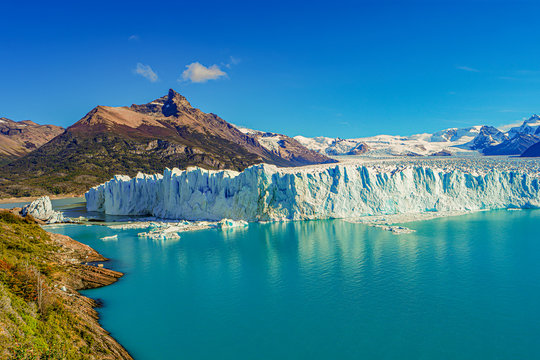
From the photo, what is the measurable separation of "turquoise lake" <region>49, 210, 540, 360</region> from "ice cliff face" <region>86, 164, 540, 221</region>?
438 inches

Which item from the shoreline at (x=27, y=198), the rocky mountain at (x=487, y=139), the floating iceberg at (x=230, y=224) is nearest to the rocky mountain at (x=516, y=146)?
the rocky mountain at (x=487, y=139)

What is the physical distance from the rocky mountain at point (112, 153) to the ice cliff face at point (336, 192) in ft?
213

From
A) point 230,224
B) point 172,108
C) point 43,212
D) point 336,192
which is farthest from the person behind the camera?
point 172,108

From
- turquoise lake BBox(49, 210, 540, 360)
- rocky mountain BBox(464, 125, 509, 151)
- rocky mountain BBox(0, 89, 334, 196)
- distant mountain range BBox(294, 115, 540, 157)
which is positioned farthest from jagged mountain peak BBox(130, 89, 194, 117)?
turquoise lake BBox(49, 210, 540, 360)

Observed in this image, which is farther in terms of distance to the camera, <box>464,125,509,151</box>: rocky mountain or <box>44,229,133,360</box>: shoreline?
<box>464,125,509,151</box>: rocky mountain

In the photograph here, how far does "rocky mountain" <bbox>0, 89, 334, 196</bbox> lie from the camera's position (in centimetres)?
10075

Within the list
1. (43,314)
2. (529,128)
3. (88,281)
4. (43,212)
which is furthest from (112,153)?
(529,128)

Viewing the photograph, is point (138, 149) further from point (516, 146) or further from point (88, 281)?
point (516, 146)

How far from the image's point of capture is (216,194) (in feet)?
144

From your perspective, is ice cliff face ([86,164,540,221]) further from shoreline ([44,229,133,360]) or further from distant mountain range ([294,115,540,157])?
distant mountain range ([294,115,540,157])

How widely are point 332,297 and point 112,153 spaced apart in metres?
120

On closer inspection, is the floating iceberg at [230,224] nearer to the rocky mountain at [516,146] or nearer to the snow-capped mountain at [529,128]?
the rocky mountain at [516,146]

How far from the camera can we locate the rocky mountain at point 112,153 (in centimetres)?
10075

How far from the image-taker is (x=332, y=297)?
56.6ft
